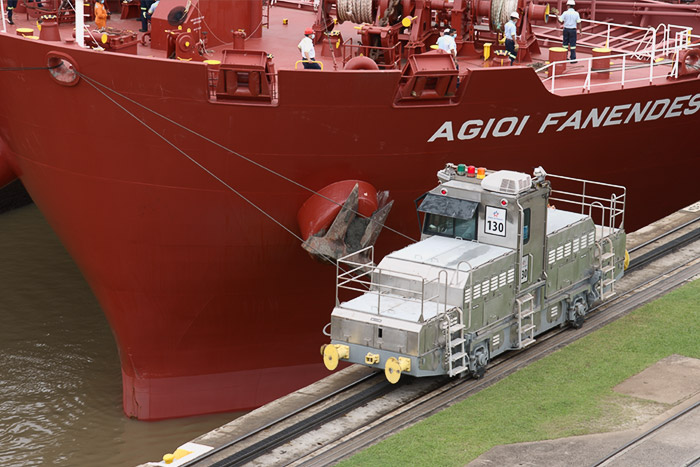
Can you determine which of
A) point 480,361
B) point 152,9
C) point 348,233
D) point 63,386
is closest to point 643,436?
point 480,361

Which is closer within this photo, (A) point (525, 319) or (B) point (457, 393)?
(B) point (457, 393)

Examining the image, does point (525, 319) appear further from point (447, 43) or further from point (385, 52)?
point (385, 52)

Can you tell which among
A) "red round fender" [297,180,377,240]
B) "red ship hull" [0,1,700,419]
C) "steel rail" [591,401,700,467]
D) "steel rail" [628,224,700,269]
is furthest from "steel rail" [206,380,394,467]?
"steel rail" [628,224,700,269]

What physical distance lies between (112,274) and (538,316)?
7.26m

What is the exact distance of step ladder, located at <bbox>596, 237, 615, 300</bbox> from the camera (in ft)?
56.5

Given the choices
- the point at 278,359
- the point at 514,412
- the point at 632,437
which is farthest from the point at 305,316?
the point at 632,437

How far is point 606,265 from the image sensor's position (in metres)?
17.8

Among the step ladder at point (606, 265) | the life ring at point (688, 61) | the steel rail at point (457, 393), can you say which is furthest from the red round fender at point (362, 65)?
the life ring at point (688, 61)

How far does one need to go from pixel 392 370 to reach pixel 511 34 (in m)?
8.97

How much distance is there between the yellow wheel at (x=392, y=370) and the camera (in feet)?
45.4

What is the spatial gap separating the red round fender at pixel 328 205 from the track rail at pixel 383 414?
10.3 feet

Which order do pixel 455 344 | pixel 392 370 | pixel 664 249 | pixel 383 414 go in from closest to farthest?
pixel 392 370 → pixel 383 414 → pixel 455 344 → pixel 664 249

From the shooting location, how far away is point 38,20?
21.0 meters

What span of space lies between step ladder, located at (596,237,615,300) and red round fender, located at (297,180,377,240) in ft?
12.3
